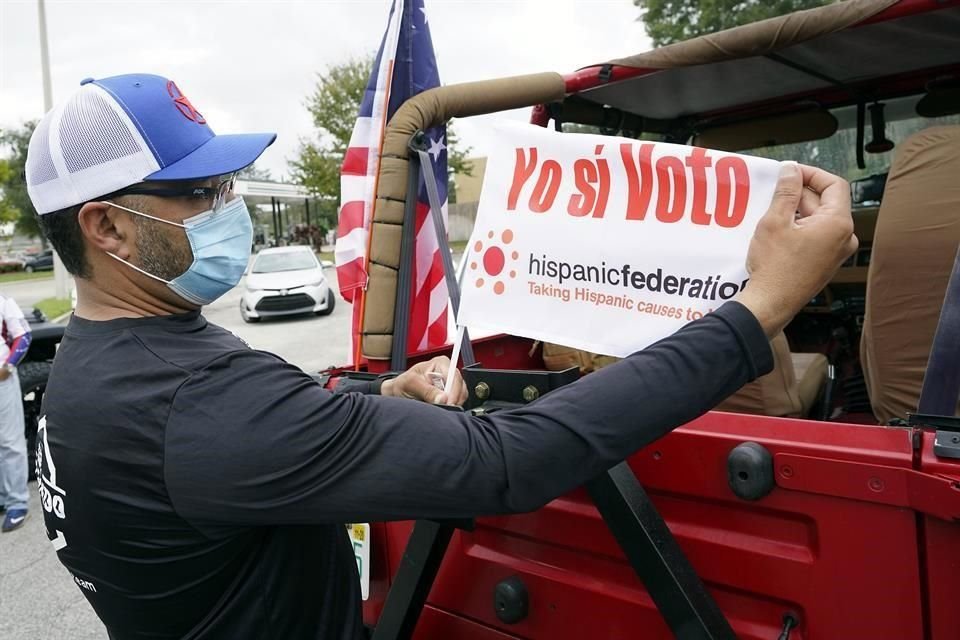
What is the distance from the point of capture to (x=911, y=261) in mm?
1964

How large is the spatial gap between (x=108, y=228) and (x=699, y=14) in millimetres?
26380

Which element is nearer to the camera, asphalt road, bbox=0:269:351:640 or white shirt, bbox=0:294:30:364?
asphalt road, bbox=0:269:351:640

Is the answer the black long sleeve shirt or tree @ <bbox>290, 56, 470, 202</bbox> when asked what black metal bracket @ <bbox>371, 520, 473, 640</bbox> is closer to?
the black long sleeve shirt

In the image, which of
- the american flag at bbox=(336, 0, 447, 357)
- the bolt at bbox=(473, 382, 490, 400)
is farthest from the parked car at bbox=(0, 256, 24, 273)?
the bolt at bbox=(473, 382, 490, 400)

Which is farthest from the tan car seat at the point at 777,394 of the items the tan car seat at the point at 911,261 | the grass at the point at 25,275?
the grass at the point at 25,275

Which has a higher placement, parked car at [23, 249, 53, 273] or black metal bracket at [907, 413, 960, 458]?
black metal bracket at [907, 413, 960, 458]

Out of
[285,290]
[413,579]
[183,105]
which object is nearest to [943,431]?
[413,579]

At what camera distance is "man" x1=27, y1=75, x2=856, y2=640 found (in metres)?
1.19

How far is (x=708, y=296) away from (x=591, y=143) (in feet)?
1.39

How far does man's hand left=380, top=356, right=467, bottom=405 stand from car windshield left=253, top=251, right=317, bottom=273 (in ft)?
49.1

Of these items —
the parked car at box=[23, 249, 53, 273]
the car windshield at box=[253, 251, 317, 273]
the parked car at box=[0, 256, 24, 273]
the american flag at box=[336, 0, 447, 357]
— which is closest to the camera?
the american flag at box=[336, 0, 447, 357]

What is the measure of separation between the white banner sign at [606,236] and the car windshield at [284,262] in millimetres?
15275

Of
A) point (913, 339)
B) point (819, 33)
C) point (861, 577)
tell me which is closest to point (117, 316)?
point (861, 577)

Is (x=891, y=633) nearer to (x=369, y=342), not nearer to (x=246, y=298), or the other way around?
(x=369, y=342)
